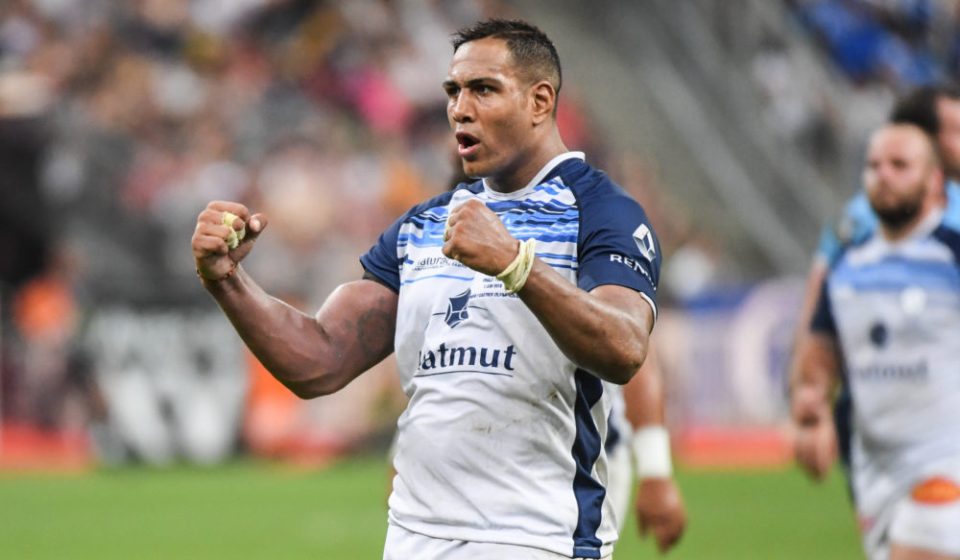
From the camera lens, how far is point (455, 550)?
489cm

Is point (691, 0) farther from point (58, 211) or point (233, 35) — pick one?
point (58, 211)

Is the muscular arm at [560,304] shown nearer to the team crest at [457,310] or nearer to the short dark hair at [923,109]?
the team crest at [457,310]

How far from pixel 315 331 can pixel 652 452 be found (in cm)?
182

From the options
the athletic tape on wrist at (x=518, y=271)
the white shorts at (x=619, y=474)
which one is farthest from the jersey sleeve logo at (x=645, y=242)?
the white shorts at (x=619, y=474)

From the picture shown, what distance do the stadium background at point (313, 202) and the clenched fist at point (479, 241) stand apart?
8.45 m

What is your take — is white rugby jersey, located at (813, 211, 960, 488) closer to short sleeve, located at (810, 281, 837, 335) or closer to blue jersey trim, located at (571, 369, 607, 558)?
short sleeve, located at (810, 281, 837, 335)

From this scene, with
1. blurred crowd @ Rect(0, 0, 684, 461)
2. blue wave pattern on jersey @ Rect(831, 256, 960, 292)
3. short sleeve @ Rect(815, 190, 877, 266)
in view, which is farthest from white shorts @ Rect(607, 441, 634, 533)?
blurred crowd @ Rect(0, 0, 684, 461)

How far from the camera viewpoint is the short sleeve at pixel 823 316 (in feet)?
25.4

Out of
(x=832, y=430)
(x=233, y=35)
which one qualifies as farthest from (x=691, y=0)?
(x=832, y=430)

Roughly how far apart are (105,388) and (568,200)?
42.6ft

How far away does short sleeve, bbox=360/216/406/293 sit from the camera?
213 inches

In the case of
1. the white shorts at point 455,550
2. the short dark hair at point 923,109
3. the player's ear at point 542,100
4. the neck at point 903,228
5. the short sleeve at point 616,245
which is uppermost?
the short dark hair at point 923,109

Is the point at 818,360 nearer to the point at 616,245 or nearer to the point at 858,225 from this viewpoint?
the point at 858,225

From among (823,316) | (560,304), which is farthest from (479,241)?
(823,316)
